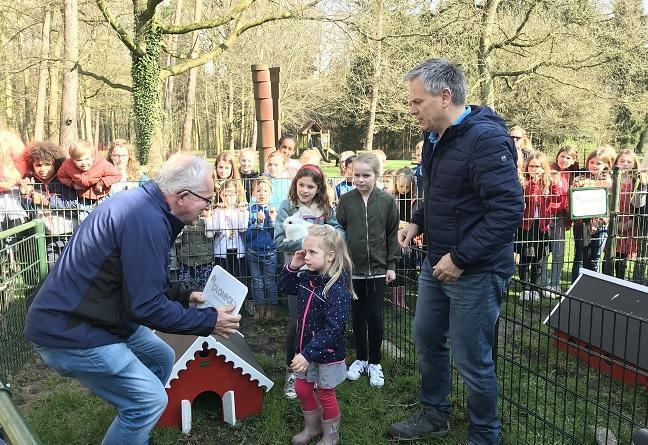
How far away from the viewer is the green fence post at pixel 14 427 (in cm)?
139

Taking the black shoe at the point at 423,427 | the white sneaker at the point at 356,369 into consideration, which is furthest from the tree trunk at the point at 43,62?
the black shoe at the point at 423,427

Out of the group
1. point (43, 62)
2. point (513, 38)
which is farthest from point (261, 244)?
point (513, 38)

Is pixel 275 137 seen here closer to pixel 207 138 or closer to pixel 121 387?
pixel 121 387

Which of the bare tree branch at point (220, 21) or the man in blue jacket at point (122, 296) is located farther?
the bare tree branch at point (220, 21)

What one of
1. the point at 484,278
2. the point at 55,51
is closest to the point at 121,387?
the point at 484,278

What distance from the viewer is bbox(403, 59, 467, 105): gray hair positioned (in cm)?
285

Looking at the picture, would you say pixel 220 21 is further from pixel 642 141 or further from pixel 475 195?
pixel 642 141

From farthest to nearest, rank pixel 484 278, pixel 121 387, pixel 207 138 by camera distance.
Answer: pixel 207 138, pixel 484 278, pixel 121 387

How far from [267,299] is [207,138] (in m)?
42.6

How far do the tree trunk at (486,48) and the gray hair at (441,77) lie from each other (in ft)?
44.1

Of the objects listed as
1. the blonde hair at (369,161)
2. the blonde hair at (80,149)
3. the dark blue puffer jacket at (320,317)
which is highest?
the blonde hair at (80,149)

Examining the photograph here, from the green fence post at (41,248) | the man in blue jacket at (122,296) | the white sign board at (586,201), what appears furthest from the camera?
the white sign board at (586,201)

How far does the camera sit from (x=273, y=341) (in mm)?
5426

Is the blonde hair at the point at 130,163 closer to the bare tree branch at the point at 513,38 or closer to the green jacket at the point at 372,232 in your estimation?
the green jacket at the point at 372,232
